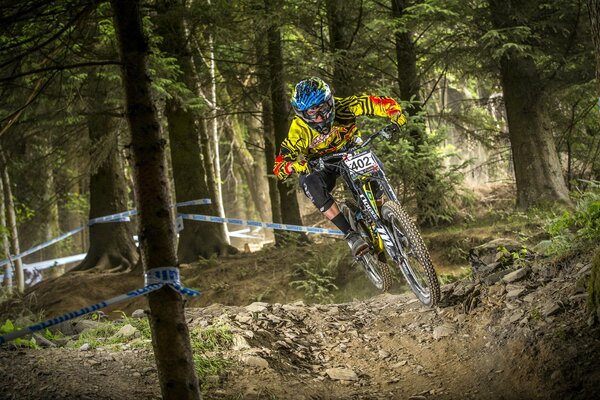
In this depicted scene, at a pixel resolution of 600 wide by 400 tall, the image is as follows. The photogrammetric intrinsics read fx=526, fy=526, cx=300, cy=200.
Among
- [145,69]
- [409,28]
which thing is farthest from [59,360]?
[409,28]

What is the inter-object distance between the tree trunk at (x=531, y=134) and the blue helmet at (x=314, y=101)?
564 centimetres

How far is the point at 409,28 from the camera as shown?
9.97 metres

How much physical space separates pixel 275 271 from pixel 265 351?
17.2ft

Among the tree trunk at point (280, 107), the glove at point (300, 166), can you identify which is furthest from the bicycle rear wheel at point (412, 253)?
the tree trunk at point (280, 107)

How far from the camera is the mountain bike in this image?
17.7ft

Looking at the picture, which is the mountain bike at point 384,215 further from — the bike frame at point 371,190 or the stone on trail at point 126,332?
the stone on trail at point 126,332

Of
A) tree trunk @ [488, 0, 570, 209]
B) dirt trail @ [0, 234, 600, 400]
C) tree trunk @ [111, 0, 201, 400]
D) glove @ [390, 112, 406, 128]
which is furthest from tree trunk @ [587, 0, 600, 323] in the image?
tree trunk @ [488, 0, 570, 209]

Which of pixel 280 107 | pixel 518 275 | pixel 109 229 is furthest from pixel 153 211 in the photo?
pixel 109 229

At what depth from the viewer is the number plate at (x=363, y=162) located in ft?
18.4

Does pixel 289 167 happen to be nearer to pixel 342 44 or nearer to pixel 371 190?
pixel 371 190

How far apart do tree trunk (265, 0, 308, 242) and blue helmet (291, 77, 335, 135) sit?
17.0ft

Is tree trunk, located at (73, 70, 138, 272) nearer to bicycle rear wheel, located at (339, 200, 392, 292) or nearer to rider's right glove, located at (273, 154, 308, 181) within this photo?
rider's right glove, located at (273, 154, 308, 181)

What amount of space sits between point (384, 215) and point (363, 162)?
0.64 meters

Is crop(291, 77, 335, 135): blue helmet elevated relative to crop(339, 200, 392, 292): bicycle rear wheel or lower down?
elevated
